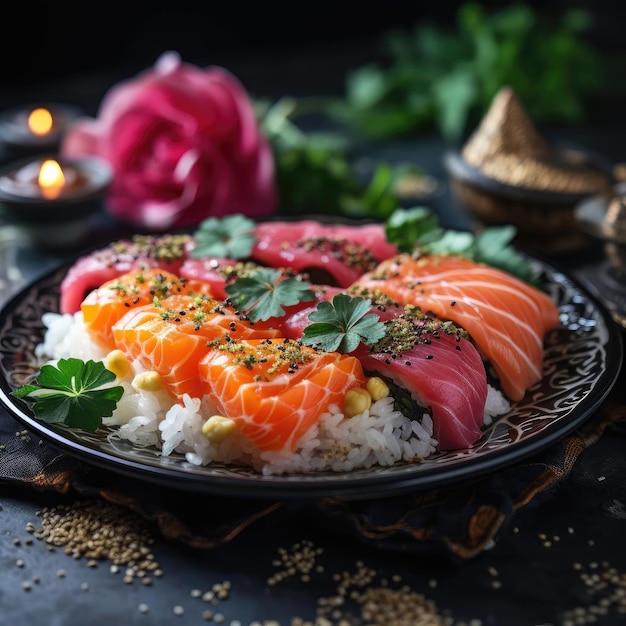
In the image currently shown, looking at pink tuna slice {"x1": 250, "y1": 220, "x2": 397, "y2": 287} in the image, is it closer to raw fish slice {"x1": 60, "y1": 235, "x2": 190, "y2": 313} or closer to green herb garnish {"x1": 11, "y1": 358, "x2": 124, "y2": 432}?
A: raw fish slice {"x1": 60, "y1": 235, "x2": 190, "y2": 313}

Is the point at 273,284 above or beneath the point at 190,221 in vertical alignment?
above

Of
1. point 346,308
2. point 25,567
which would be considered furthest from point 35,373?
point 346,308

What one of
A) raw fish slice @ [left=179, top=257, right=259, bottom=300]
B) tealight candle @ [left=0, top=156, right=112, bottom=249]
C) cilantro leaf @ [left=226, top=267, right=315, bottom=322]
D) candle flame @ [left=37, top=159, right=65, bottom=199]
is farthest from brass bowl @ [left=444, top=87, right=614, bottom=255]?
candle flame @ [left=37, top=159, right=65, bottom=199]

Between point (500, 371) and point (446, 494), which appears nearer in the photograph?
point (446, 494)

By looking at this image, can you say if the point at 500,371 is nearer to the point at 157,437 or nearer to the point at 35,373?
the point at 157,437

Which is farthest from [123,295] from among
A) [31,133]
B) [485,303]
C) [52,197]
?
[31,133]

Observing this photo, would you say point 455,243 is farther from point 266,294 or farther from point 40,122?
point 40,122
